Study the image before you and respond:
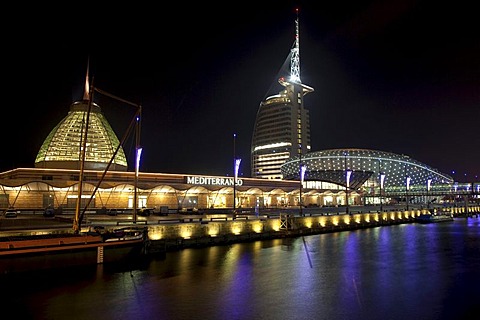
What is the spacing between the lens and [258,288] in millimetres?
27094

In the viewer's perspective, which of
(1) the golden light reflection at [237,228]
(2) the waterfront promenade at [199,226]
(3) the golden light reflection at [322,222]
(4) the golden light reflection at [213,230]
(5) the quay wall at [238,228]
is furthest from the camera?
(3) the golden light reflection at [322,222]

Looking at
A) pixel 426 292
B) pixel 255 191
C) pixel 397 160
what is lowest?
pixel 426 292

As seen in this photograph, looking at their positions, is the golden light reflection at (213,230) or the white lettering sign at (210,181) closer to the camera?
the golden light reflection at (213,230)

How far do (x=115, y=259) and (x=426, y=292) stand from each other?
24540 millimetres

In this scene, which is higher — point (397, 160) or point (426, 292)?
point (397, 160)

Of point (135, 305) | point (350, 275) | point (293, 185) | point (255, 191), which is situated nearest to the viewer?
point (135, 305)

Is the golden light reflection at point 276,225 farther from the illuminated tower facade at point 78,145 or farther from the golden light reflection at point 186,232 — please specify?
the illuminated tower facade at point 78,145

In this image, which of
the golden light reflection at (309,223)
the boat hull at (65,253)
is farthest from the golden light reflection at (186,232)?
the golden light reflection at (309,223)

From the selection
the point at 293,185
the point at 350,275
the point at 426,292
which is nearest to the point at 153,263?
the point at 350,275

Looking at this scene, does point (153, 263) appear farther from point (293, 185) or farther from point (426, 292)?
point (293, 185)

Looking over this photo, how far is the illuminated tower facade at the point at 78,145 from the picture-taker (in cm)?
8562

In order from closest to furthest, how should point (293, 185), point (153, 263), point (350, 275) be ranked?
point (350, 275), point (153, 263), point (293, 185)

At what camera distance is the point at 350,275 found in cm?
3186

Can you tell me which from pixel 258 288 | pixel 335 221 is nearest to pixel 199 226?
pixel 258 288
